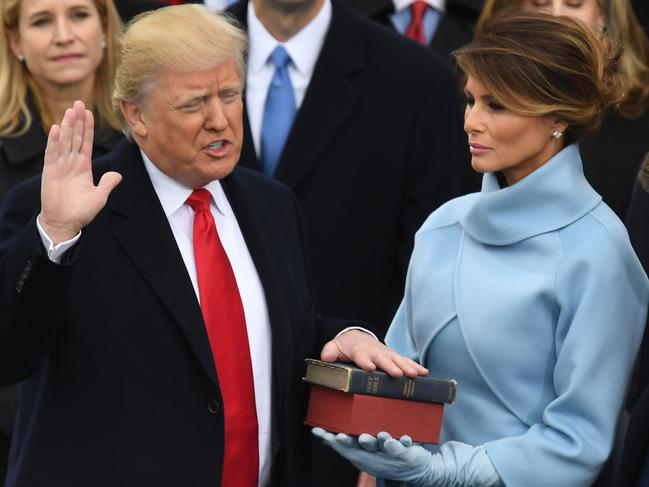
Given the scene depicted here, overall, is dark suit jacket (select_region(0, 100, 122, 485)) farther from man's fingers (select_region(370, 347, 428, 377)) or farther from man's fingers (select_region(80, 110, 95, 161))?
man's fingers (select_region(370, 347, 428, 377))

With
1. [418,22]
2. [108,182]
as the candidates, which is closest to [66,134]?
[108,182]

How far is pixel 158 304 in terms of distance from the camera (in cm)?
387

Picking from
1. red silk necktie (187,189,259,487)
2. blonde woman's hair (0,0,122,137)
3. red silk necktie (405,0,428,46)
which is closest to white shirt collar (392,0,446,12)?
red silk necktie (405,0,428,46)

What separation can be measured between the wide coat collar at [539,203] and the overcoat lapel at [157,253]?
0.79 metres

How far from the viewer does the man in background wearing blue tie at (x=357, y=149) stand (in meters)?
5.36

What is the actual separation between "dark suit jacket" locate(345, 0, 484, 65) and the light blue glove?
2.90 m

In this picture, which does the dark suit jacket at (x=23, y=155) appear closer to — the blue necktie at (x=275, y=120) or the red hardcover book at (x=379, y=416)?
the blue necktie at (x=275, y=120)

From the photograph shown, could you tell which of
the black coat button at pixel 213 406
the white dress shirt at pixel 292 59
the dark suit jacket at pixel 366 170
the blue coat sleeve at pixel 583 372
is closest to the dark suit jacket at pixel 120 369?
the black coat button at pixel 213 406

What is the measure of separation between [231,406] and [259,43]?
1984 mm

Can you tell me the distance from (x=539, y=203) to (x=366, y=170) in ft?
4.91

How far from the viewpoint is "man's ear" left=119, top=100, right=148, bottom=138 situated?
4012 mm

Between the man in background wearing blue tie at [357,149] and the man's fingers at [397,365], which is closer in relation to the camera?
the man's fingers at [397,365]

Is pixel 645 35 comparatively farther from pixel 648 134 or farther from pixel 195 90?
pixel 195 90

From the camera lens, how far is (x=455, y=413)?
4.03m
